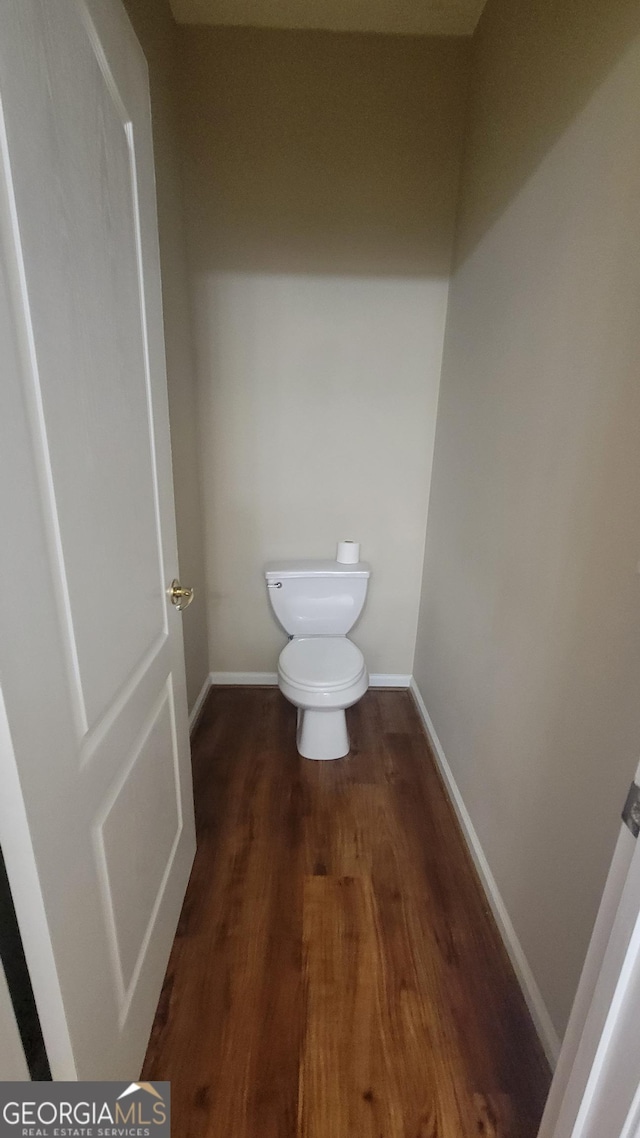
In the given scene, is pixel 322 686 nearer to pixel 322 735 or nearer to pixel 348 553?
pixel 322 735

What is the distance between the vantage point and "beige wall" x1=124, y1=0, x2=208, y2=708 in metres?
1.61

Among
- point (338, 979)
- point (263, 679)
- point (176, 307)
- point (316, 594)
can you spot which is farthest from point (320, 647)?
point (176, 307)

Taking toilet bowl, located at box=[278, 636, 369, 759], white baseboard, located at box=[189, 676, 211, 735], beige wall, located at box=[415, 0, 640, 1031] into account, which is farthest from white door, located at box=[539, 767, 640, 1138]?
white baseboard, located at box=[189, 676, 211, 735]

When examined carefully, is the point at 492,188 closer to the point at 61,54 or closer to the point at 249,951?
the point at 61,54

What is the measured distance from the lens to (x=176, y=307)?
1853 mm

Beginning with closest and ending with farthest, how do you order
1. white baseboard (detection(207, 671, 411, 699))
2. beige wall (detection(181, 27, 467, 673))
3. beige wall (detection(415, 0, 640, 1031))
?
1. beige wall (detection(415, 0, 640, 1031))
2. beige wall (detection(181, 27, 467, 673))
3. white baseboard (detection(207, 671, 411, 699))

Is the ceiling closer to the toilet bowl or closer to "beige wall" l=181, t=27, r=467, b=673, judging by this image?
"beige wall" l=181, t=27, r=467, b=673

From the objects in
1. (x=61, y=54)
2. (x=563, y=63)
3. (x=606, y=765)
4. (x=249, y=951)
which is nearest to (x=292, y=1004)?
(x=249, y=951)

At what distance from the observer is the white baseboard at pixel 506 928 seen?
1124mm

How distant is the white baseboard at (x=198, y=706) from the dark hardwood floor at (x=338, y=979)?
0.29 meters

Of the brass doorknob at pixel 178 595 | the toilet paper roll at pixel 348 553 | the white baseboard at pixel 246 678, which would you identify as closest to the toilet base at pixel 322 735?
the white baseboard at pixel 246 678

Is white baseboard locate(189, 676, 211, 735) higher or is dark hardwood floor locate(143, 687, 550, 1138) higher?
white baseboard locate(189, 676, 211, 735)

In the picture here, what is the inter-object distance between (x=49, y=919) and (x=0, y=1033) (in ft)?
0.44

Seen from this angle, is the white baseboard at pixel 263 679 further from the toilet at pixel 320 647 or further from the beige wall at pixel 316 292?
the toilet at pixel 320 647
